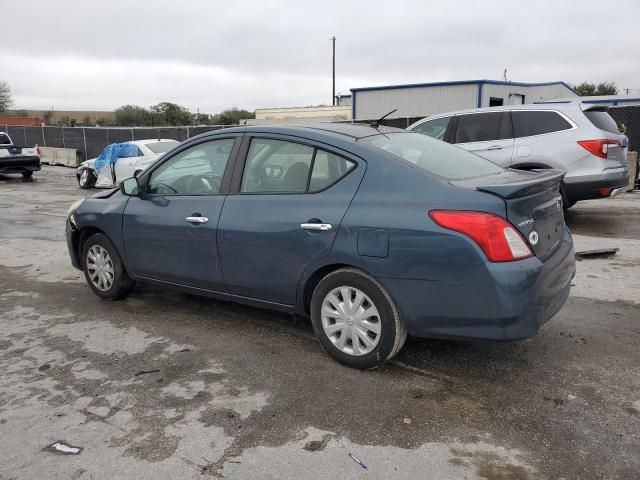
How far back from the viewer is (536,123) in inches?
324

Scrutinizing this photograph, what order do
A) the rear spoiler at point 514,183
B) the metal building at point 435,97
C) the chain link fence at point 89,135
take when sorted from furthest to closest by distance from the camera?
the metal building at point 435,97 < the chain link fence at point 89,135 < the rear spoiler at point 514,183

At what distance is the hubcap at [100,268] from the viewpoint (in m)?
5.14

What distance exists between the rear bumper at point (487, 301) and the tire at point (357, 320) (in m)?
0.10

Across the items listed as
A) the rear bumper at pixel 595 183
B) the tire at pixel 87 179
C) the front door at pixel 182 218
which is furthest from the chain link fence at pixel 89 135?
the front door at pixel 182 218

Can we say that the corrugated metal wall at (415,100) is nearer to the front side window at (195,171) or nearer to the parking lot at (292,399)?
the parking lot at (292,399)

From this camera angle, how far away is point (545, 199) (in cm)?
344

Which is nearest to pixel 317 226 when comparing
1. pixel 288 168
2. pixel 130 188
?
pixel 288 168

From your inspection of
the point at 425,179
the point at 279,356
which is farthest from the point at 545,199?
the point at 279,356

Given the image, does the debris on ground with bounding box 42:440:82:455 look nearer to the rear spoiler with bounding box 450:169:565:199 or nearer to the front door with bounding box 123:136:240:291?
the front door with bounding box 123:136:240:291

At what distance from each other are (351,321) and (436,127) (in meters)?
6.56

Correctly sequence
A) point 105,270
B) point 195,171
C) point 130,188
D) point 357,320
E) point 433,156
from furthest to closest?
point 105,270 < point 130,188 < point 195,171 < point 433,156 < point 357,320

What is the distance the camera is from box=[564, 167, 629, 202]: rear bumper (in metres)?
7.73

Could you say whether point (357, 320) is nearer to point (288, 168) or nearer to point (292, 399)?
point (292, 399)

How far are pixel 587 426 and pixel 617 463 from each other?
33 centimetres
